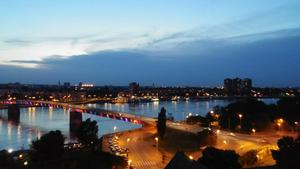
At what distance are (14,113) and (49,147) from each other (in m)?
22.9

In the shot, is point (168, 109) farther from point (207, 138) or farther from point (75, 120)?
point (207, 138)

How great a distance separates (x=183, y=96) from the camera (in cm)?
7300

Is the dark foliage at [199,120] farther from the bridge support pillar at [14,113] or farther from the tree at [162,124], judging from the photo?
the bridge support pillar at [14,113]

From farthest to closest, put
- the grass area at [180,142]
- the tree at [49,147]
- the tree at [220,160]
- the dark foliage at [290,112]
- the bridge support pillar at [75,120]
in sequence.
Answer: the bridge support pillar at [75,120] → the dark foliage at [290,112] → the grass area at [180,142] → the tree at [49,147] → the tree at [220,160]

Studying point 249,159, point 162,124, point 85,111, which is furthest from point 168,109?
point 249,159

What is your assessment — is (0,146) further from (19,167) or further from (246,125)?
(246,125)

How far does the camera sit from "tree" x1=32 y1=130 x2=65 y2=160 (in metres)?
13.7

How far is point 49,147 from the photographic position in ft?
45.7

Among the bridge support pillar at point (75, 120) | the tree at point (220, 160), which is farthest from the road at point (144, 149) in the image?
the bridge support pillar at point (75, 120)

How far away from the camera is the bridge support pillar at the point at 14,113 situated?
33528 mm

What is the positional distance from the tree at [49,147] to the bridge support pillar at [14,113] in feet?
63.5

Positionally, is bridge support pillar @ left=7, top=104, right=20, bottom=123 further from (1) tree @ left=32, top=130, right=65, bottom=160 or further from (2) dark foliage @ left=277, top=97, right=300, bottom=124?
(2) dark foliage @ left=277, top=97, right=300, bottom=124

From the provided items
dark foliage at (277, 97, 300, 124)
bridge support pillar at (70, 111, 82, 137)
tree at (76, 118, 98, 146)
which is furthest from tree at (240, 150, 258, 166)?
bridge support pillar at (70, 111, 82, 137)

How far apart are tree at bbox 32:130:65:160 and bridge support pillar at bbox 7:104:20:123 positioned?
1935 centimetres
